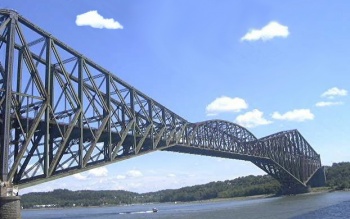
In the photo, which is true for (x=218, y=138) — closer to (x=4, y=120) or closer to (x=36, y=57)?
(x=36, y=57)

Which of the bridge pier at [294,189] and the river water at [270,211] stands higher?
the bridge pier at [294,189]

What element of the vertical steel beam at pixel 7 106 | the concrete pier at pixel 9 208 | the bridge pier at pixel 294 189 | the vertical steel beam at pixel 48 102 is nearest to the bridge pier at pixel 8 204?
the concrete pier at pixel 9 208

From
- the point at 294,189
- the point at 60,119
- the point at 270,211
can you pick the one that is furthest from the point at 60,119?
the point at 294,189

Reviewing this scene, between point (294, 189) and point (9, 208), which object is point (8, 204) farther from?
point (294, 189)

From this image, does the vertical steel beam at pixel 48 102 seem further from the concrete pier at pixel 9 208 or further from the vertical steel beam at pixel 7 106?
the concrete pier at pixel 9 208

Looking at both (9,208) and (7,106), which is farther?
(7,106)

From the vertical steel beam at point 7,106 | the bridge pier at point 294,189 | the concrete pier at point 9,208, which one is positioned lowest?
the concrete pier at point 9,208
